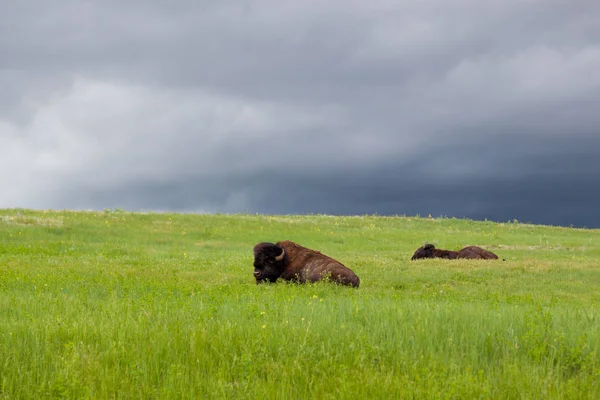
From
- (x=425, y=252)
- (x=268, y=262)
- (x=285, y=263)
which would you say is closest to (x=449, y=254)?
(x=425, y=252)

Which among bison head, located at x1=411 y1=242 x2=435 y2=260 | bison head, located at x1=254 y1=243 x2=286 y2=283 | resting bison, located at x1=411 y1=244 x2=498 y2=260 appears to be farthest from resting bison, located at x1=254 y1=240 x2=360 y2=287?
resting bison, located at x1=411 y1=244 x2=498 y2=260

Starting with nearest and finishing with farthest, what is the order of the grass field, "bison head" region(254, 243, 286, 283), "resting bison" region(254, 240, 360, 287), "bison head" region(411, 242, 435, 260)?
the grass field
"resting bison" region(254, 240, 360, 287)
"bison head" region(254, 243, 286, 283)
"bison head" region(411, 242, 435, 260)

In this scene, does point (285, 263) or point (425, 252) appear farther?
point (425, 252)

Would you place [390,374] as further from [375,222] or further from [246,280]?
[375,222]

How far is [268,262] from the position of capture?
55.1 ft

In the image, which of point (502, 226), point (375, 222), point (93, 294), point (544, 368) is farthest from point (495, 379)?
point (502, 226)

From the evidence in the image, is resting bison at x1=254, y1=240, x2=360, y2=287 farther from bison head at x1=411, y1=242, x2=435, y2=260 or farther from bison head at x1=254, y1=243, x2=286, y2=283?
bison head at x1=411, y1=242, x2=435, y2=260

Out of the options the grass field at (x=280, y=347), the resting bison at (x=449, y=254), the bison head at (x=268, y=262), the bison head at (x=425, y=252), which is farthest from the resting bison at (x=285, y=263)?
the resting bison at (x=449, y=254)

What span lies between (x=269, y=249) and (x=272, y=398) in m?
11.1

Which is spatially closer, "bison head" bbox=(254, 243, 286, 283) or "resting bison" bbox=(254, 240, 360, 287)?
"resting bison" bbox=(254, 240, 360, 287)

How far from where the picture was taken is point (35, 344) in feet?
24.2

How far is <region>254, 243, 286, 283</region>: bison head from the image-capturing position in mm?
16734

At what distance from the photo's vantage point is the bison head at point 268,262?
16.7 m

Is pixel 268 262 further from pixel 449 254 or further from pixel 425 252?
pixel 449 254
